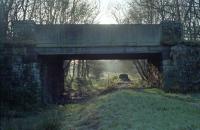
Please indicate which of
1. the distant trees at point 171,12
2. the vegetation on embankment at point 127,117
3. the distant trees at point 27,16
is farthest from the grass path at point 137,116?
the distant trees at point 171,12

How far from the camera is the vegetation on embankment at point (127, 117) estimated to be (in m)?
14.5

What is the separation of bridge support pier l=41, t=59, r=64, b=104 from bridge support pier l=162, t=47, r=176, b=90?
285 inches

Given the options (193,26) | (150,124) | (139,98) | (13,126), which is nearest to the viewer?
(150,124)

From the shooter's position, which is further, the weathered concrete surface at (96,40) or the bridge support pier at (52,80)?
the bridge support pier at (52,80)

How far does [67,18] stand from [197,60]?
66.5ft

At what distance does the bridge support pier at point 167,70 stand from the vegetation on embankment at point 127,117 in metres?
5.41

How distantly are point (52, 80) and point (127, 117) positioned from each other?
46.4 ft

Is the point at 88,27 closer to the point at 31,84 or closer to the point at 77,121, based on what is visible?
the point at 31,84

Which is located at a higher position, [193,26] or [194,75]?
[193,26]

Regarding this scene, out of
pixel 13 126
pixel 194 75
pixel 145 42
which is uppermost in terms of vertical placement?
pixel 145 42

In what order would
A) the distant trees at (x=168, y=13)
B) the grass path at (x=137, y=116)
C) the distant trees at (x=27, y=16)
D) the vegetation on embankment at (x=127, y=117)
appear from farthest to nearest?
the distant trees at (x=168, y=13) < the distant trees at (x=27, y=16) < the vegetation on embankment at (x=127, y=117) < the grass path at (x=137, y=116)

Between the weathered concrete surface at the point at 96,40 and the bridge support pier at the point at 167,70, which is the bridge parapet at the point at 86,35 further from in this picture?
the bridge support pier at the point at 167,70

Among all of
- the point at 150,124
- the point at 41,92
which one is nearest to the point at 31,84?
the point at 41,92

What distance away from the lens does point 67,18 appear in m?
44.0
